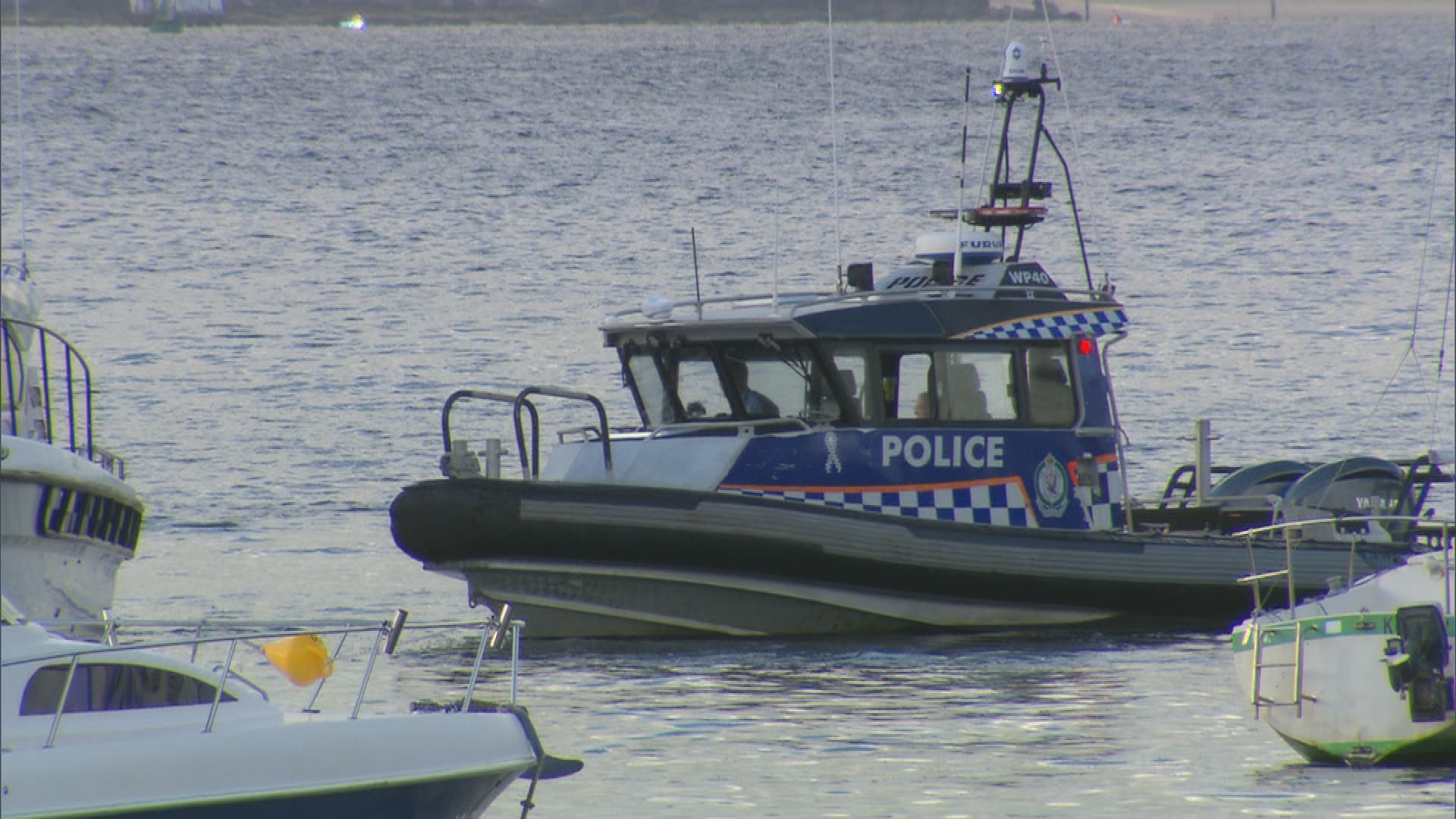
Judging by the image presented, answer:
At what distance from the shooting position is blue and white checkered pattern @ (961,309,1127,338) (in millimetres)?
15336

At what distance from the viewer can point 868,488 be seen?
15031 mm

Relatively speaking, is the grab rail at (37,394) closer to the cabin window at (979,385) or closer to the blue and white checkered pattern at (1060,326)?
the cabin window at (979,385)

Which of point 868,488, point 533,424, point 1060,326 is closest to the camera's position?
point 533,424

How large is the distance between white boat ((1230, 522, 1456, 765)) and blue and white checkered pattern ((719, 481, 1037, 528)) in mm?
4530

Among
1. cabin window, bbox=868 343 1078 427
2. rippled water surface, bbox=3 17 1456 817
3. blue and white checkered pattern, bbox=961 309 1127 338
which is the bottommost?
rippled water surface, bbox=3 17 1456 817

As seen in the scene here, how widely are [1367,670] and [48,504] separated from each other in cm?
575

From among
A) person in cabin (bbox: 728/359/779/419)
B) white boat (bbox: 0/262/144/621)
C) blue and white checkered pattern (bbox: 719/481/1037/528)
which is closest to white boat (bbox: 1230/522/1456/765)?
blue and white checkered pattern (bbox: 719/481/1037/528)

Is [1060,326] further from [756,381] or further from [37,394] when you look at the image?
[37,394]

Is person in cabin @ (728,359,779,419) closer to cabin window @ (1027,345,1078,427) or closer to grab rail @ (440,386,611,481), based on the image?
grab rail @ (440,386,611,481)

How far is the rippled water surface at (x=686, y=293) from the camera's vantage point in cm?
1123

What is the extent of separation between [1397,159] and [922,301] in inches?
2111

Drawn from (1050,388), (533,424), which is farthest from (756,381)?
(1050,388)

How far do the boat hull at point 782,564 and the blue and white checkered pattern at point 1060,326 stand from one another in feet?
4.20

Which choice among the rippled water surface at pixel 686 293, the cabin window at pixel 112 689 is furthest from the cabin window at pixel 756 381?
the cabin window at pixel 112 689
